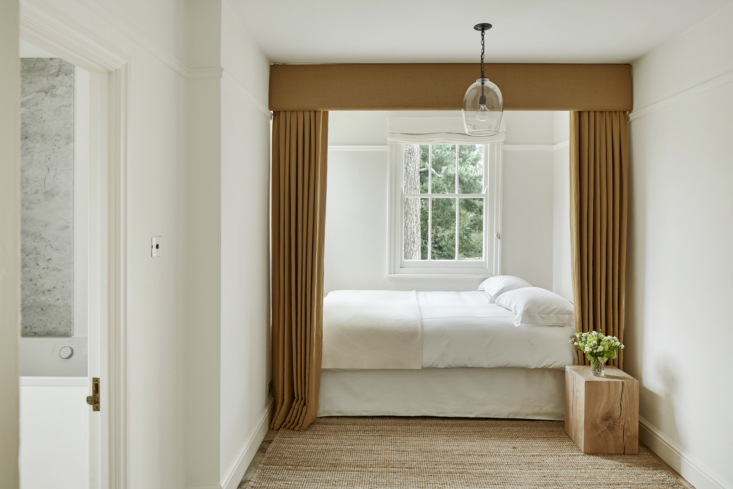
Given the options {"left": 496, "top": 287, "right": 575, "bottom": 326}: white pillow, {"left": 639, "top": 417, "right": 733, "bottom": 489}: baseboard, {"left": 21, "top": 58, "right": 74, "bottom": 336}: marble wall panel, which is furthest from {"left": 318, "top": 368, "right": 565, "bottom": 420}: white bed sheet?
{"left": 21, "top": 58, "right": 74, "bottom": 336}: marble wall panel

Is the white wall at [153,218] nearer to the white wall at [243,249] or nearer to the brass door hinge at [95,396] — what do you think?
the brass door hinge at [95,396]

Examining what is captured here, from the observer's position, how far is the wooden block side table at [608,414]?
2977 mm

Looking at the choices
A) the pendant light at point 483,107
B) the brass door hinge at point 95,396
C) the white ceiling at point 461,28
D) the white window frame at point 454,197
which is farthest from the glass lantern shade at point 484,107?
the white window frame at point 454,197

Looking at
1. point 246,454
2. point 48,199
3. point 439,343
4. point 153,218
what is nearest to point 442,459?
point 439,343

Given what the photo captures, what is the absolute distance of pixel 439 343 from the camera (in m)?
3.42

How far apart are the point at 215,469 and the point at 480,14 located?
266 cm

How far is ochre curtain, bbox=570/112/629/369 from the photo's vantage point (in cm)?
336

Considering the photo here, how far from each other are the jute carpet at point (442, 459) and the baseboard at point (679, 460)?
7cm

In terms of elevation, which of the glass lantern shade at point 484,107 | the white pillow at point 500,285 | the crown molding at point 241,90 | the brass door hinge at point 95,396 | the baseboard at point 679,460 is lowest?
the baseboard at point 679,460

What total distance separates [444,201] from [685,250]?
9.01 ft

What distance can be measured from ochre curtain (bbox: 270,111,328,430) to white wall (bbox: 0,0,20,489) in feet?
9.98

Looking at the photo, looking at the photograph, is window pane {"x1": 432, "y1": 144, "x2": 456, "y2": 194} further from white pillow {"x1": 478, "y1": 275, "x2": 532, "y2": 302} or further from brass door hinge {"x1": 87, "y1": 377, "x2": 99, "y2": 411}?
brass door hinge {"x1": 87, "y1": 377, "x2": 99, "y2": 411}

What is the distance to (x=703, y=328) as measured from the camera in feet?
8.67

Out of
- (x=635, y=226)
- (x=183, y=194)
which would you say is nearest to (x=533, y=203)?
(x=635, y=226)
